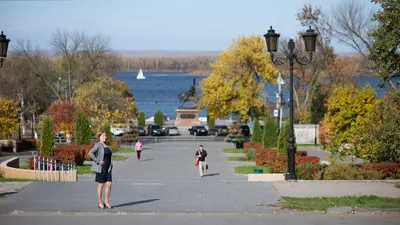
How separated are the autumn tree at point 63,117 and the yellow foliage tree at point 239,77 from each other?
48.7 ft

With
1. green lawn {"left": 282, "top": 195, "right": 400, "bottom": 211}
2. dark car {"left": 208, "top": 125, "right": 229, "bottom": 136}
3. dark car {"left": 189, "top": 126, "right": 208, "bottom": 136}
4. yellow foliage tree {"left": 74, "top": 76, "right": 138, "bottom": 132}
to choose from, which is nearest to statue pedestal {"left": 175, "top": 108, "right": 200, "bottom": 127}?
dark car {"left": 189, "top": 126, "right": 208, "bottom": 136}

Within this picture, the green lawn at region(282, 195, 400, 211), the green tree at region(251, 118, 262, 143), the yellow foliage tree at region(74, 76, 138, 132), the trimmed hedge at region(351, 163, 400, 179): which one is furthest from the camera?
the yellow foliage tree at region(74, 76, 138, 132)

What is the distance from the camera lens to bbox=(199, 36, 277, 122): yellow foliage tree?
6203 centimetres

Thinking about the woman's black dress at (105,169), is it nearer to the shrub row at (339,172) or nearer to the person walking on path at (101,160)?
the person walking on path at (101,160)

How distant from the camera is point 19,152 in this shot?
49.0 metres

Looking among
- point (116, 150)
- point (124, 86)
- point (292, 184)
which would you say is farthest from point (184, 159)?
point (124, 86)

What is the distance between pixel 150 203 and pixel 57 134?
43.7 metres

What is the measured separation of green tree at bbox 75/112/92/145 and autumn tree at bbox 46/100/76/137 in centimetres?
1039

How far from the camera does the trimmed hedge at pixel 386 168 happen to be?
877 inches

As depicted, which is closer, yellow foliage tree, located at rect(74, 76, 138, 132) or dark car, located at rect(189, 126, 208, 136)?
yellow foliage tree, located at rect(74, 76, 138, 132)

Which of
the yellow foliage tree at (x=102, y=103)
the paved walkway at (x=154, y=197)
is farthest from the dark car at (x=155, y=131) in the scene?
the paved walkway at (x=154, y=197)

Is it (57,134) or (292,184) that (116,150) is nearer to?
(57,134)

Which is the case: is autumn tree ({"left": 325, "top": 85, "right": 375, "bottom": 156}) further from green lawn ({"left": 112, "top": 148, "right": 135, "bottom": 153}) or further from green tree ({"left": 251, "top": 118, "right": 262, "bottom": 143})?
green lawn ({"left": 112, "top": 148, "right": 135, "bottom": 153})

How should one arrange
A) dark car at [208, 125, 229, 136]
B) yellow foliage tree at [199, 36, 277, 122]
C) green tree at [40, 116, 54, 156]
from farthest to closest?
dark car at [208, 125, 229, 136] → yellow foliage tree at [199, 36, 277, 122] → green tree at [40, 116, 54, 156]
